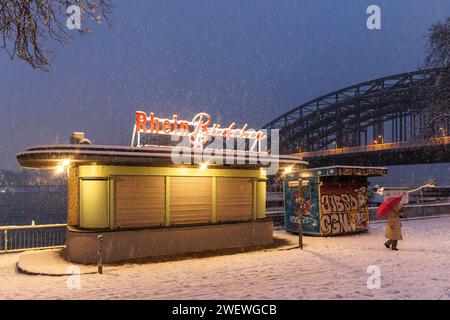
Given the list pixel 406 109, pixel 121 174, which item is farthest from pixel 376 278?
pixel 406 109

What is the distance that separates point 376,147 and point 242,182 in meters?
84.7

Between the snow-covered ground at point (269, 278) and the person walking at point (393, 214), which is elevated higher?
the person walking at point (393, 214)

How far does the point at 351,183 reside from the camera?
822 inches

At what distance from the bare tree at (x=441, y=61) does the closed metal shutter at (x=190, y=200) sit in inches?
616

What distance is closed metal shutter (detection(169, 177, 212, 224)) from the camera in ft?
48.7

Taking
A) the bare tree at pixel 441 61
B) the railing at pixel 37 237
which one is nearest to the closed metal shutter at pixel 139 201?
the railing at pixel 37 237

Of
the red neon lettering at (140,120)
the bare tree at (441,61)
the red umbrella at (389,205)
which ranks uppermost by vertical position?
the bare tree at (441,61)

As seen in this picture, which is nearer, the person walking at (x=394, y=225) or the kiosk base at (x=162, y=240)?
the kiosk base at (x=162, y=240)

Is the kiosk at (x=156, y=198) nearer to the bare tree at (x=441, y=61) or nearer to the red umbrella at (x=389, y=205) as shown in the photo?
the red umbrella at (x=389, y=205)

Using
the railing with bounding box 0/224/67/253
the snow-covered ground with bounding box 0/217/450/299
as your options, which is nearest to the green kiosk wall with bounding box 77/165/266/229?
the snow-covered ground with bounding box 0/217/450/299

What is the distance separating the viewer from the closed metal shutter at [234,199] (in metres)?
16.0

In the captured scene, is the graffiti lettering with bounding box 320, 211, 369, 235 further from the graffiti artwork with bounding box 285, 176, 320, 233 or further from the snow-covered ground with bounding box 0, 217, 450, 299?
the snow-covered ground with bounding box 0, 217, 450, 299

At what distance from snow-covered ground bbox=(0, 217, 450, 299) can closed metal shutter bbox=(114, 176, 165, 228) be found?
1835 mm

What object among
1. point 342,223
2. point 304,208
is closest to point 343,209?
point 342,223
